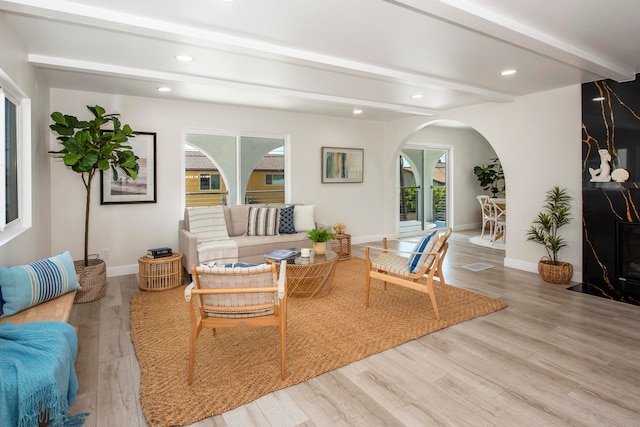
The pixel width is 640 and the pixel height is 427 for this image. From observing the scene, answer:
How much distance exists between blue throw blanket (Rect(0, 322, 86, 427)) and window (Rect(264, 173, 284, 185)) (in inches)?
168

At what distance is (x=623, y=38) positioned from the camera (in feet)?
9.99

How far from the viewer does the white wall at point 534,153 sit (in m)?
4.59

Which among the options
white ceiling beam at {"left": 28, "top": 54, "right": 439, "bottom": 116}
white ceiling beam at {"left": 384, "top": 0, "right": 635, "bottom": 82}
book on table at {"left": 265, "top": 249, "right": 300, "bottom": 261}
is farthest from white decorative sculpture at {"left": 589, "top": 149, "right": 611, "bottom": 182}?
book on table at {"left": 265, "top": 249, "right": 300, "bottom": 261}

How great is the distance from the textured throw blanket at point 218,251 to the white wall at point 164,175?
40.9 inches

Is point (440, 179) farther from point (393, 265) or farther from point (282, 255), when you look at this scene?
point (282, 255)

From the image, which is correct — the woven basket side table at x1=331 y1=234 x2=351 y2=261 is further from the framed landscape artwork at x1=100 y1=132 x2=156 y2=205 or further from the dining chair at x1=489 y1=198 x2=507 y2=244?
the dining chair at x1=489 y1=198 x2=507 y2=244

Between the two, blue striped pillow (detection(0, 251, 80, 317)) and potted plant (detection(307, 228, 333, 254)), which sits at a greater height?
potted plant (detection(307, 228, 333, 254))

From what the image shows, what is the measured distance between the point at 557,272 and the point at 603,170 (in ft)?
4.25

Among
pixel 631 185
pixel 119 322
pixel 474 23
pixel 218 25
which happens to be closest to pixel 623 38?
pixel 474 23

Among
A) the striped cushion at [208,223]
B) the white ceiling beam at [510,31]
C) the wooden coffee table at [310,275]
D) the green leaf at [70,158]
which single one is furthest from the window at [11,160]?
the white ceiling beam at [510,31]

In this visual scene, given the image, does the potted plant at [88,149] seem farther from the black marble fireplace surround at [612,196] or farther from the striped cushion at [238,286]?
the black marble fireplace surround at [612,196]

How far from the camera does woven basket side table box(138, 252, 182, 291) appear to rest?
4227 mm

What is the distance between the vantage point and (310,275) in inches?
154

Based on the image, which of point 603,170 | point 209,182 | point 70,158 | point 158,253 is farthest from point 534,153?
point 70,158
